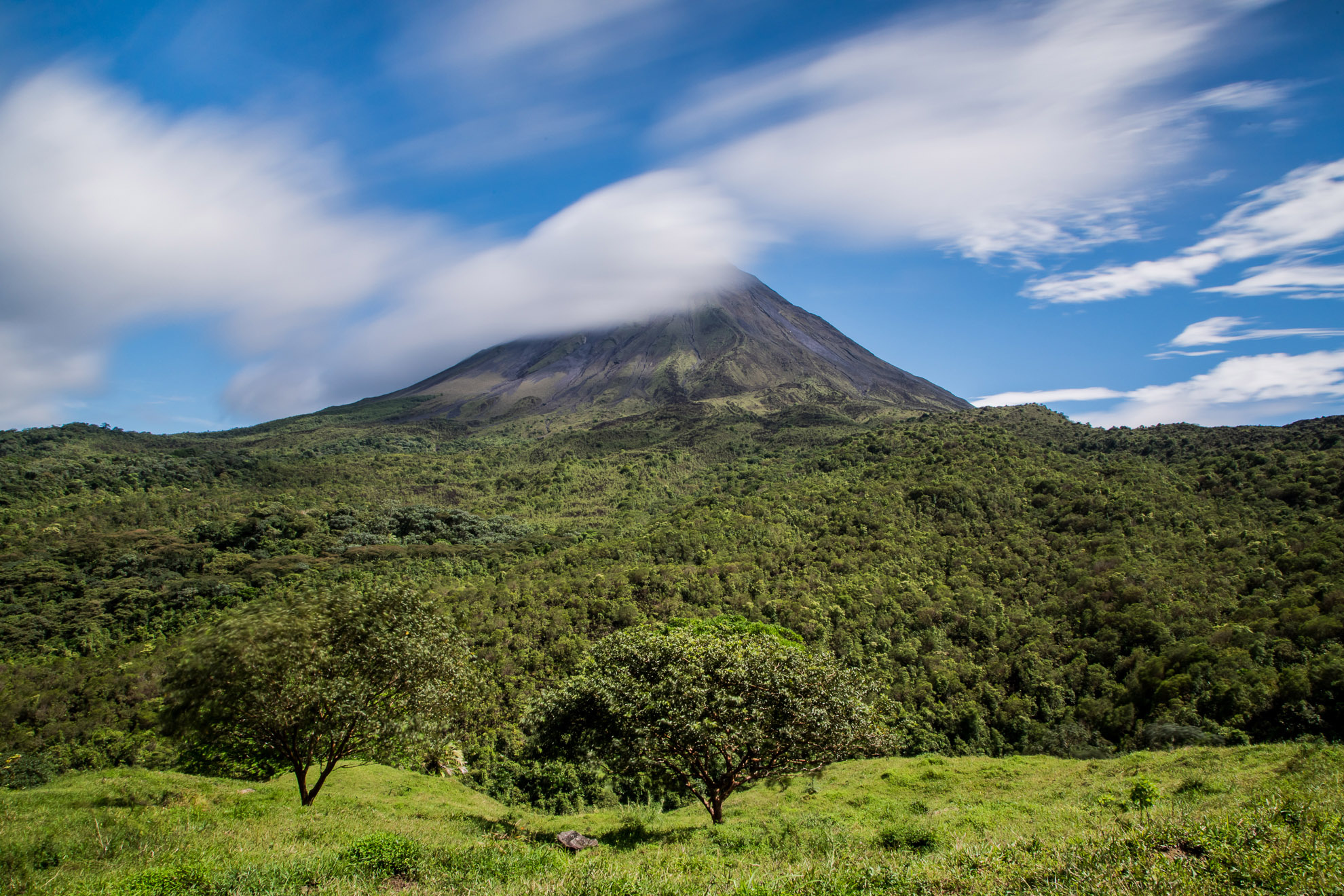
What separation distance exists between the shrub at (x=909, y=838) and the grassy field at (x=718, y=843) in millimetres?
59

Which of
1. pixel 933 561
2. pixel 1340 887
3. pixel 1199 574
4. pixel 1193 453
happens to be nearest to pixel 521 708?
pixel 1340 887

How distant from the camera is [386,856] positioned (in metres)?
8.05

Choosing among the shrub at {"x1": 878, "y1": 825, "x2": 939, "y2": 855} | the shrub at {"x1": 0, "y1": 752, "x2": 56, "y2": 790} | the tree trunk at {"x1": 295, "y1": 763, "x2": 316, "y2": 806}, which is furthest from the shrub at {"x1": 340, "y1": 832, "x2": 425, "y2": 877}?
the shrub at {"x1": 0, "y1": 752, "x2": 56, "y2": 790}

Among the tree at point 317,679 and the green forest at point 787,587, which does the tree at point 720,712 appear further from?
the tree at point 317,679

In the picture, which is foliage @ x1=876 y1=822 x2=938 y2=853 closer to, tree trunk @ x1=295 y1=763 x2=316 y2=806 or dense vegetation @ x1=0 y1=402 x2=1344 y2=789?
dense vegetation @ x1=0 y1=402 x2=1344 y2=789

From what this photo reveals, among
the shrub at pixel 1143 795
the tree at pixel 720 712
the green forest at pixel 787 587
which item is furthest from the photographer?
the green forest at pixel 787 587

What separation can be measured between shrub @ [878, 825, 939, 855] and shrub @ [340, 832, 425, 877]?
8.55m

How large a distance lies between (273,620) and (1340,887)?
17.5 m

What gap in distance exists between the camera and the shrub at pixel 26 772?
1845cm

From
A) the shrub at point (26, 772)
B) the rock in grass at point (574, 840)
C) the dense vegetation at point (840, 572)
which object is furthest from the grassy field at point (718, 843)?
the dense vegetation at point (840, 572)

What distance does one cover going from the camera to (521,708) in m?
35.2

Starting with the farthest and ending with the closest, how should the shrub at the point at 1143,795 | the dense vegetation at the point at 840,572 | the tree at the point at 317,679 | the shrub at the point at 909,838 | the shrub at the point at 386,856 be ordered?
the dense vegetation at the point at 840,572
the tree at the point at 317,679
the shrub at the point at 1143,795
the shrub at the point at 909,838
the shrub at the point at 386,856

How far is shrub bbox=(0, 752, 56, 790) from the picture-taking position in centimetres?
1845

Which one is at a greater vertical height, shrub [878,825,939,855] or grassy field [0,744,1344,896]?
grassy field [0,744,1344,896]
